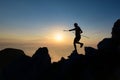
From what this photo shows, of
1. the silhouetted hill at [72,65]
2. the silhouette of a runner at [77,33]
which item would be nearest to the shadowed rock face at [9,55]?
the silhouetted hill at [72,65]

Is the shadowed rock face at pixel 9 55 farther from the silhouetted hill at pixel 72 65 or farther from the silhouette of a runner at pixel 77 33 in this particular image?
the silhouette of a runner at pixel 77 33

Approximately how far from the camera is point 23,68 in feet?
140

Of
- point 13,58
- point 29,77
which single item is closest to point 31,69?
point 29,77

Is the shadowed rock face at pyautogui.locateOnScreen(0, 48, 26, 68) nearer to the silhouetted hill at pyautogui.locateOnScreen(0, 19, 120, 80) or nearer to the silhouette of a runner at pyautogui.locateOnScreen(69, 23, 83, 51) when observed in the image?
the silhouetted hill at pyautogui.locateOnScreen(0, 19, 120, 80)

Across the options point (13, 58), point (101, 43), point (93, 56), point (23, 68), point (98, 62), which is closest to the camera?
point (98, 62)

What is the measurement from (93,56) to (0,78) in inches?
715

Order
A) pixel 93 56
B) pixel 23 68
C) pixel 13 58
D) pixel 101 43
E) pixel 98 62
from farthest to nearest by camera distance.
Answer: pixel 13 58 → pixel 23 68 → pixel 101 43 → pixel 93 56 → pixel 98 62

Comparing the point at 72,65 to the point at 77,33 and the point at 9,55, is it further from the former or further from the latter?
the point at 9,55

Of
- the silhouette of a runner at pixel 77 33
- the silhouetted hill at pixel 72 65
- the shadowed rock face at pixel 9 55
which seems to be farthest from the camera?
the shadowed rock face at pixel 9 55

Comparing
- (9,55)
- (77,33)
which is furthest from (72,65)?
(9,55)

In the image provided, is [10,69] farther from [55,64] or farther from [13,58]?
[55,64]

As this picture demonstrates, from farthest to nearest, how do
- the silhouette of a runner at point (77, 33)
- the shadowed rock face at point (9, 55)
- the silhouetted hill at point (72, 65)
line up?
the shadowed rock face at point (9, 55), the silhouette of a runner at point (77, 33), the silhouetted hill at point (72, 65)

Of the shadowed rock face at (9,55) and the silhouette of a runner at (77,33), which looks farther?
the shadowed rock face at (9,55)

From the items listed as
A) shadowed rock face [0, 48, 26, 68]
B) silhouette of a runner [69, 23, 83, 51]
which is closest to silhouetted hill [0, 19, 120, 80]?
shadowed rock face [0, 48, 26, 68]
